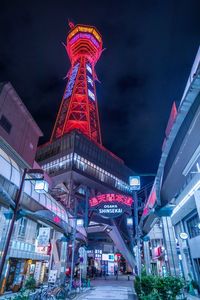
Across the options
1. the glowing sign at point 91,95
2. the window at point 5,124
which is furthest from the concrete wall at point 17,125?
the glowing sign at point 91,95

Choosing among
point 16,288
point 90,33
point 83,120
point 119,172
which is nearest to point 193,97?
point 16,288

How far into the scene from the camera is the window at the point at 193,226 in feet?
57.0

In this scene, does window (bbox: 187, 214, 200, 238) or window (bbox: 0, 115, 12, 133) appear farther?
window (bbox: 0, 115, 12, 133)

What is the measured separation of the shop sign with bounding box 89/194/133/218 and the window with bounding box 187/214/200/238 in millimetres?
6940

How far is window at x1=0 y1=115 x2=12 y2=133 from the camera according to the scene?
2008cm

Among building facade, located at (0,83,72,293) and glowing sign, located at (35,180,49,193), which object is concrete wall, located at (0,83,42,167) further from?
glowing sign, located at (35,180,49,193)

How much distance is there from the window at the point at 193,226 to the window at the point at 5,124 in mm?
20281

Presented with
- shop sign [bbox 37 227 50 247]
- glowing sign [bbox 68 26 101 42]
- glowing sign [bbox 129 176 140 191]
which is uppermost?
glowing sign [bbox 68 26 101 42]

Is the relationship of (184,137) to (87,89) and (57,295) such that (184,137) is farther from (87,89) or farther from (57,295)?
(87,89)

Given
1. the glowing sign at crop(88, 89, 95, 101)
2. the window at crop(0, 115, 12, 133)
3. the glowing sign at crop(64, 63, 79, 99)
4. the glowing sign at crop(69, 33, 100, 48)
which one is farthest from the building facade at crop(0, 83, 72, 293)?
the glowing sign at crop(69, 33, 100, 48)

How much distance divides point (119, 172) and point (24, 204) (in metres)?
57.0

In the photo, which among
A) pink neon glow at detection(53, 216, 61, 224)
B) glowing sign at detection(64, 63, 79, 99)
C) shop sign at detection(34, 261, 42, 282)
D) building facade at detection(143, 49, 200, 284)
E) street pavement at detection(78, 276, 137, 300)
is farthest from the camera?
glowing sign at detection(64, 63, 79, 99)

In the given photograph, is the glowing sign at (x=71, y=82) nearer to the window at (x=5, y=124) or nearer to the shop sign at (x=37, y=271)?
the window at (x=5, y=124)

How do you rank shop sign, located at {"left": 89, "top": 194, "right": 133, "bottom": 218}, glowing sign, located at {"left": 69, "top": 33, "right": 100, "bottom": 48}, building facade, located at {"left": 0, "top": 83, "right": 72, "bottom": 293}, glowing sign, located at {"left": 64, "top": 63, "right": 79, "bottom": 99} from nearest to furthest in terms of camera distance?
1. building facade, located at {"left": 0, "top": 83, "right": 72, "bottom": 293}
2. shop sign, located at {"left": 89, "top": 194, "right": 133, "bottom": 218}
3. glowing sign, located at {"left": 64, "top": 63, "right": 79, "bottom": 99}
4. glowing sign, located at {"left": 69, "top": 33, "right": 100, "bottom": 48}
